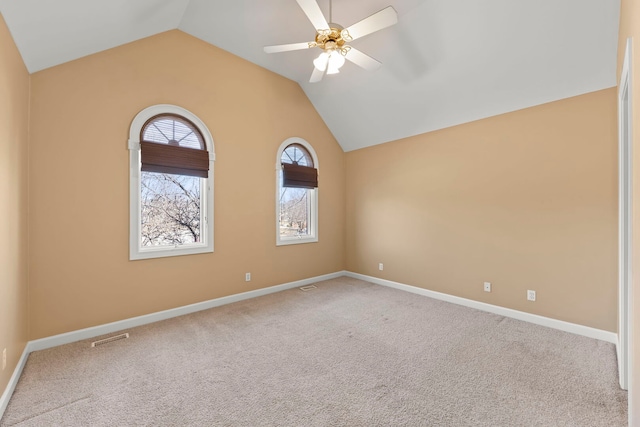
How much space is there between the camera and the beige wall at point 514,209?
2762 mm

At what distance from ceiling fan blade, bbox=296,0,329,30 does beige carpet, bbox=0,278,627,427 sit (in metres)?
2.76

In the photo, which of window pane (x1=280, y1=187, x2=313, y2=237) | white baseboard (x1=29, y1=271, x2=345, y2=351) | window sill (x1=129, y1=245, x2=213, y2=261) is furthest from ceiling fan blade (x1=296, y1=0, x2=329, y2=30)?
white baseboard (x1=29, y1=271, x2=345, y2=351)

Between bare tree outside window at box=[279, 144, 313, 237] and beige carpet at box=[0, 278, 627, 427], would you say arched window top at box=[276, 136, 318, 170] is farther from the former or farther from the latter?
beige carpet at box=[0, 278, 627, 427]

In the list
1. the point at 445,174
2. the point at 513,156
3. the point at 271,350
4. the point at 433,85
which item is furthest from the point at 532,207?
the point at 271,350

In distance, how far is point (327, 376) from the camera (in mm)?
2168

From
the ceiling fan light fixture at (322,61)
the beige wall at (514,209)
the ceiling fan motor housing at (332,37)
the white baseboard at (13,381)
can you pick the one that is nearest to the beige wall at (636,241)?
the beige wall at (514,209)

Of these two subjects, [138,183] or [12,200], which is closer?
[12,200]

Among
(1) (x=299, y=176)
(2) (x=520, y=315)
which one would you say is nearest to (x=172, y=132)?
(1) (x=299, y=176)

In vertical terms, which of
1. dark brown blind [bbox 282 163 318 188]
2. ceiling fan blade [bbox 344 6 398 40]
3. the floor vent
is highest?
ceiling fan blade [bbox 344 6 398 40]

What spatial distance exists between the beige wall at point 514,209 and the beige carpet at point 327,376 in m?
0.48

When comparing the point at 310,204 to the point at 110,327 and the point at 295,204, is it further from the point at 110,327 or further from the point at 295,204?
the point at 110,327

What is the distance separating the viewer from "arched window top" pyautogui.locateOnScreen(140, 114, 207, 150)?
127 inches

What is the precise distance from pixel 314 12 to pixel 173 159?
221 cm

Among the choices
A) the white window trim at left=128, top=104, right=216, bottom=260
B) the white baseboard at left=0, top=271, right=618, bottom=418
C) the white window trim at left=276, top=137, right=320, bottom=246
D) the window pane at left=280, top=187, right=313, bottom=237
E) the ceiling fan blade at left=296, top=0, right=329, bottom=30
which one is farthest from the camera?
the window pane at left=280, top=187, right=313, bottom=237
